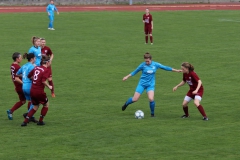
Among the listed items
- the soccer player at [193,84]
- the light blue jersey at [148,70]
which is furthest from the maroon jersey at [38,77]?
the soccer player at [193,84]

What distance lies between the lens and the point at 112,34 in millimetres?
43500

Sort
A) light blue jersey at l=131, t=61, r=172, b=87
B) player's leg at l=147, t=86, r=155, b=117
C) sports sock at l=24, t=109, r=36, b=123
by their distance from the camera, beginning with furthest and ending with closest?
1. light blue jersey at l=131, t=61, r=172, b=87
2. player's leg at l=147, t=86, r=155, b=117
3. sports sock at l=24, t=109, r=36, b=123

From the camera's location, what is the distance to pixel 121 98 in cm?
2225

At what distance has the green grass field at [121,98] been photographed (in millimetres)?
→ 14984

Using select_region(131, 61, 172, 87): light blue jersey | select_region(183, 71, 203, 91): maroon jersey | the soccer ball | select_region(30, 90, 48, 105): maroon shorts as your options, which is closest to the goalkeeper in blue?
select_region(131, 61, 172, 87): light blue jersey

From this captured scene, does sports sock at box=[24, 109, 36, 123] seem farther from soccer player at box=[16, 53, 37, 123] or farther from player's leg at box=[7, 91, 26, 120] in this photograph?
player's leg at box=[7, 91, 26, 120]

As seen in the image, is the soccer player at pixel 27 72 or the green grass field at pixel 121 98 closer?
the green grass field at pixel 121 98

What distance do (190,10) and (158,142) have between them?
47.2 m

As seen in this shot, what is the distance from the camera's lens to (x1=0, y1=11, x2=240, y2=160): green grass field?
15.0 meters

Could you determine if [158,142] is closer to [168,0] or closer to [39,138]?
[39,138]

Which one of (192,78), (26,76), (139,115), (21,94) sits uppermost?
(26,76)

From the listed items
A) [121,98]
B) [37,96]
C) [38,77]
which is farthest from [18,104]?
[121,98]

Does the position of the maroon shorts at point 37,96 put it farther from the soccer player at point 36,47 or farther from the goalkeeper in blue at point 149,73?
the soccer player at point 36,47

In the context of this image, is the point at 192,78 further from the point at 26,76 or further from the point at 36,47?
the point at 36,47
